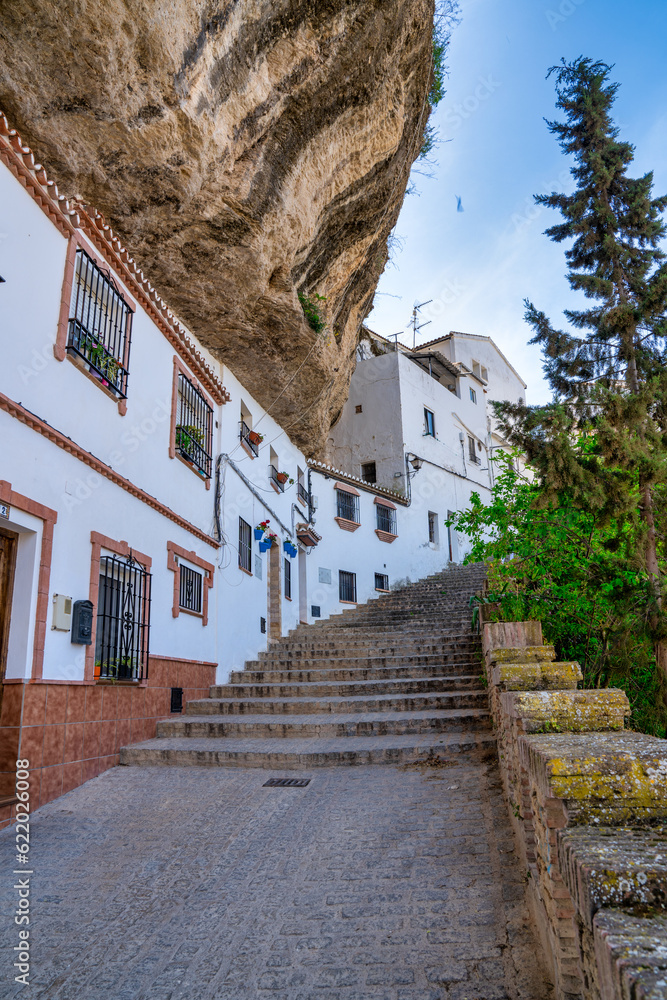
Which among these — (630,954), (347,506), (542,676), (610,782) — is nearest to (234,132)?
(542,676)

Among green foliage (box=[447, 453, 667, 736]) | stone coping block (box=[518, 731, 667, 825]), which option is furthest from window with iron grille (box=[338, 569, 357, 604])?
stone coping block (box=[518, 731, 667, 825])

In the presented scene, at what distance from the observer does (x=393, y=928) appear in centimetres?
332

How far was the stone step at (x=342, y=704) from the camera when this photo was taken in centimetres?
800

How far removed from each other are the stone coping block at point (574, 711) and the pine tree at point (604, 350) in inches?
170

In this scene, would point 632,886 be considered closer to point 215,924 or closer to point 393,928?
point 393,928

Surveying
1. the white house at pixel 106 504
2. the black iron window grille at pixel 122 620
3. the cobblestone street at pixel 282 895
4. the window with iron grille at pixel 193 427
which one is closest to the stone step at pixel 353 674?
the white house at pixel 106 504

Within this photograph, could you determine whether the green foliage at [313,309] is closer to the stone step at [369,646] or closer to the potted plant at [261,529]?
the potted plant at [261,529]

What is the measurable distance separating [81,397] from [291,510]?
→ 9.41 meters

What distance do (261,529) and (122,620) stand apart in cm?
583

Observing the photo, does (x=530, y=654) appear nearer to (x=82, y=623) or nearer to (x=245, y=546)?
(x=82, y=623)

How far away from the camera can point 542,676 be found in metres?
4.36

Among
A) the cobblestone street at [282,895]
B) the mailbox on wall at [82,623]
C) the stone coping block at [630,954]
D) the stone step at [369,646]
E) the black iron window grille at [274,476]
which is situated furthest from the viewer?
the black iron window grille at [274,476]

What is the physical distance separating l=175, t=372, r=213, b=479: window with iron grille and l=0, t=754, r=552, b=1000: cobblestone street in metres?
5.14

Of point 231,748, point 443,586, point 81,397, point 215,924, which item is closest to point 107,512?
point 81,397
